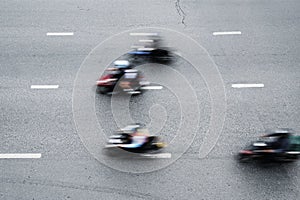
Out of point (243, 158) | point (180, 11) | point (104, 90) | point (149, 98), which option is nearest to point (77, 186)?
point (104, 90)

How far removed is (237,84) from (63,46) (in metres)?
5.90

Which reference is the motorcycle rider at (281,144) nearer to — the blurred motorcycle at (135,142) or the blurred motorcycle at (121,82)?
the blurred motorcycle at (135,142)

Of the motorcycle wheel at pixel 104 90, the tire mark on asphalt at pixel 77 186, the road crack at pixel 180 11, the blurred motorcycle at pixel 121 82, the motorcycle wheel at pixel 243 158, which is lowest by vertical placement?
the tire mark on asphalt at pixel 77 186

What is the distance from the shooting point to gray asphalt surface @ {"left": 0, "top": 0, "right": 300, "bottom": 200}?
11.3 metres

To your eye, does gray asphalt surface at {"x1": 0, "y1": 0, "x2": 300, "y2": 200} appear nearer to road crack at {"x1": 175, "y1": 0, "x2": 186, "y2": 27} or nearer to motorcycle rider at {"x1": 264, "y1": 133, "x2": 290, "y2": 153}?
road crack at {"x1": 175, "y1": 0, "x2": 186, "y2": 27}

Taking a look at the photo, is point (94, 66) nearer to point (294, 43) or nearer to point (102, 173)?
point (102, 173)

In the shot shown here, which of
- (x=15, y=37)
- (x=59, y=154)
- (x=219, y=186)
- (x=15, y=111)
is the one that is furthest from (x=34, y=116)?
(x=219, y=186)

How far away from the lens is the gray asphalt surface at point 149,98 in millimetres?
11328

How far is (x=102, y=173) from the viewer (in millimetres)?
11602

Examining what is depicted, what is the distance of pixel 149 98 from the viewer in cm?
1357

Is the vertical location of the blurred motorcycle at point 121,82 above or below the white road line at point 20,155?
above

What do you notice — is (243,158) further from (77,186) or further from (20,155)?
(20,155)

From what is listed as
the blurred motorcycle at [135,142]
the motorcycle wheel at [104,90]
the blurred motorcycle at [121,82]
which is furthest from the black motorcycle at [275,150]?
the motorcycle wheel at [104,90]

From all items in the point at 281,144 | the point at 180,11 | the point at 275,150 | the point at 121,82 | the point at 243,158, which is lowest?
the point at 243,158
